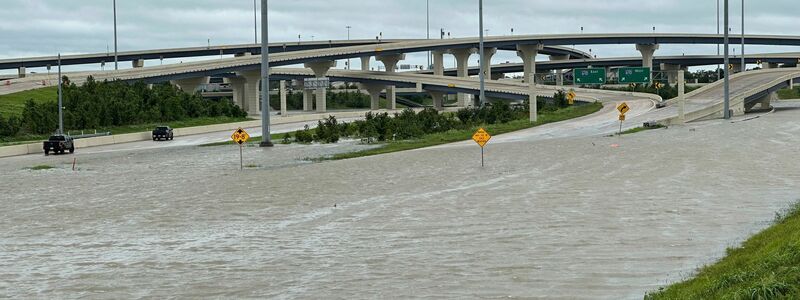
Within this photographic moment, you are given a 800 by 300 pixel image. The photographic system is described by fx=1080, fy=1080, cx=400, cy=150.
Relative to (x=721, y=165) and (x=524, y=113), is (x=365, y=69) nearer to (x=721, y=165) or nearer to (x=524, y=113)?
(x=524, y=113)

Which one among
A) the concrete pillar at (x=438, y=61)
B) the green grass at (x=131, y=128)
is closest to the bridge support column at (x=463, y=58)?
the concrete pillar at (x=438, y=61)

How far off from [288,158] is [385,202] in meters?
24.6

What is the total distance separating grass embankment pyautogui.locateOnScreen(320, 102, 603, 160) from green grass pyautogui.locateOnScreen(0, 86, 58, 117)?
41279mm

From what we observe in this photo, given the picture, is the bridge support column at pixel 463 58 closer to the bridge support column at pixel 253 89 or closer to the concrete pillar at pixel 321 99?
the concrete pillar at pixel 321 99

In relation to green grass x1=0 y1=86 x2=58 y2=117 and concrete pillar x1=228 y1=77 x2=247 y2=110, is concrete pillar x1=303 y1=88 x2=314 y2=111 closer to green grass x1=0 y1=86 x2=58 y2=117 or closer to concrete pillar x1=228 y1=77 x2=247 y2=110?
concrete pillar x1=228 y1=77 x2=247 y2=110

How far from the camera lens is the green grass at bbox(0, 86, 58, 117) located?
97131 mm

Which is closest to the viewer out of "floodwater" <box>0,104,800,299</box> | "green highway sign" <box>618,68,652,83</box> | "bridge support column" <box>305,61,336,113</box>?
"floodwater" <box>0,104,800,299</box>

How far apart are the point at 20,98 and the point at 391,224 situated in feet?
287

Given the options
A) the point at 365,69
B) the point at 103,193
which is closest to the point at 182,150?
the point at 103,193

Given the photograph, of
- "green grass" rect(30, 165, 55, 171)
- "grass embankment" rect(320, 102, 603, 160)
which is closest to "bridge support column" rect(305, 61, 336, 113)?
"grass embankment" rect(320, 102, 603, 160)

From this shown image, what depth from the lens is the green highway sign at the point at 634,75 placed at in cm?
15038

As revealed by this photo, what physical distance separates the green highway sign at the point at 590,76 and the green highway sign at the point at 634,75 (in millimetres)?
4824

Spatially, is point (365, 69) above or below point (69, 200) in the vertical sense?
above

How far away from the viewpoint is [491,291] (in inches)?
685
